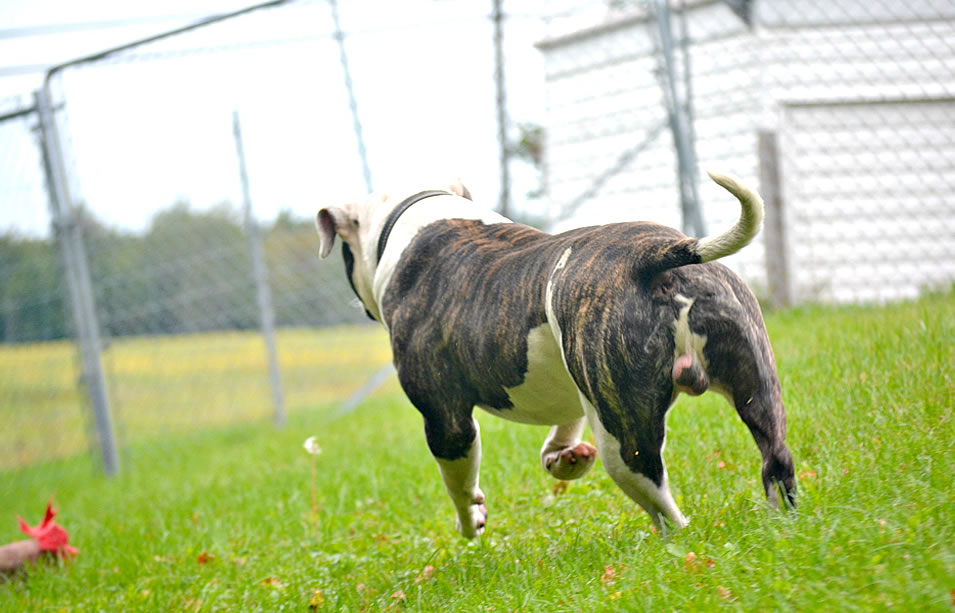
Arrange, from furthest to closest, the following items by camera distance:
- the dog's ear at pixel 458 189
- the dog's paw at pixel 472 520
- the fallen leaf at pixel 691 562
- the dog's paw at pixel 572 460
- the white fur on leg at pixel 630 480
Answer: the dog's ear at pixel 458 189
the dog's paw at pixel 472 520
the dog's paw at pixel 572 460
the white fur on leg at pixel 630 480
the fallen leaf at pixel 691 562

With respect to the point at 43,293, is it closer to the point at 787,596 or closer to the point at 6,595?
the point at 6,595

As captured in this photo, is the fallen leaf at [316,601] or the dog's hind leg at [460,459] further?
the fallen leaf at [316,601]

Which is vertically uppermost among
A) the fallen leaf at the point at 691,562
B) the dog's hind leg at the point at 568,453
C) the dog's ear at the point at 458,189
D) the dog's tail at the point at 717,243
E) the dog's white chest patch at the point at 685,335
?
the dog's ear at the point at 458,189

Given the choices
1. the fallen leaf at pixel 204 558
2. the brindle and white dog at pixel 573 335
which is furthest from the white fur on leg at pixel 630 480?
the fallen leaf at pixel 204 558

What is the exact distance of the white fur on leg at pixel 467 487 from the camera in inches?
127

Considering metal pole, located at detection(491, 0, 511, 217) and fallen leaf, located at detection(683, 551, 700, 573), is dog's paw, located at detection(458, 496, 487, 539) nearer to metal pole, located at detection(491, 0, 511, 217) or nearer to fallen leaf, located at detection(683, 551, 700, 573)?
fallen leaf, located at detection(683, 551, 700, 573)

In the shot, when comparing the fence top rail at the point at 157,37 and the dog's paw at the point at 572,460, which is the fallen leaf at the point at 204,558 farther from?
the fence top rail at the point at 157,37

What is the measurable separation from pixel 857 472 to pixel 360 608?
1.67 metres

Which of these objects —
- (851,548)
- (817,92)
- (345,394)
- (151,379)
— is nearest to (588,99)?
(817,92)

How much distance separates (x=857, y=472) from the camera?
9.02ft

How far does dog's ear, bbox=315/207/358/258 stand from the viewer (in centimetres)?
370

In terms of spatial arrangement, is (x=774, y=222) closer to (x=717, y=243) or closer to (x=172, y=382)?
(x=717, y=243)

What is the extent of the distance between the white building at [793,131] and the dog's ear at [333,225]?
12.5ft

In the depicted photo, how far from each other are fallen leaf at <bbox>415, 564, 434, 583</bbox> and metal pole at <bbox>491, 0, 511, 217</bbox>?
3961 mm
